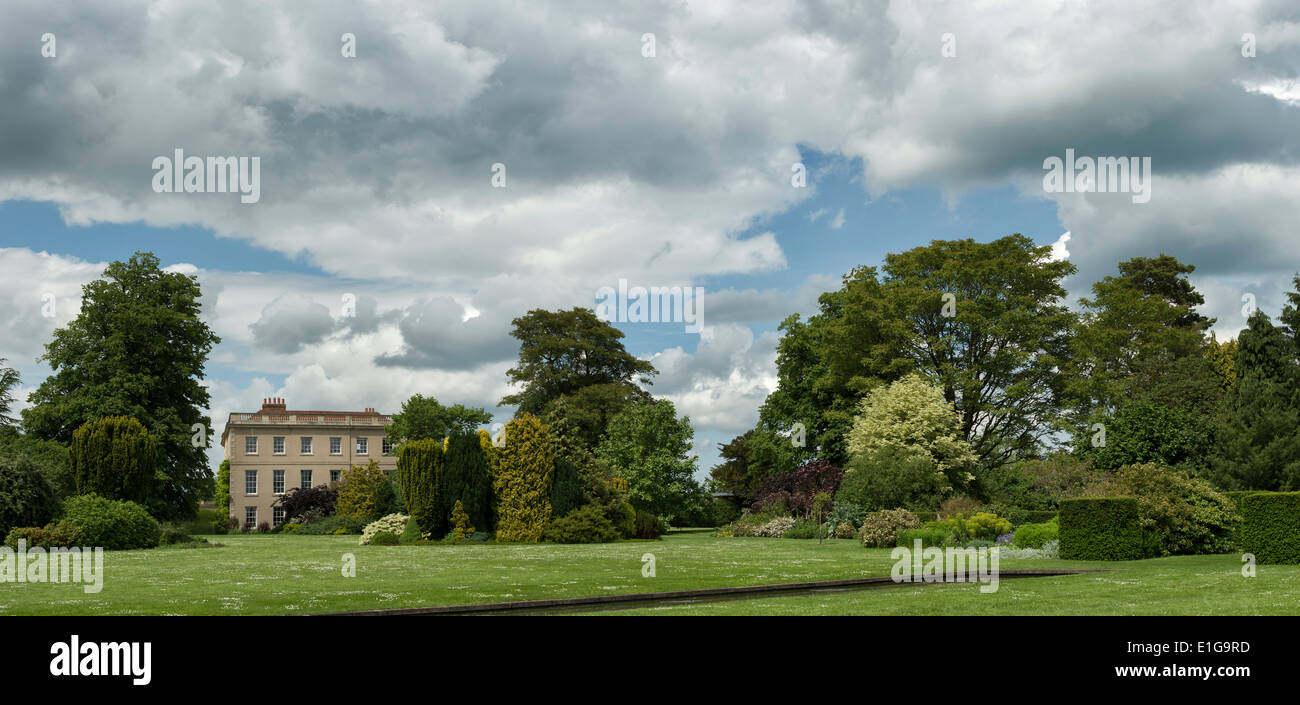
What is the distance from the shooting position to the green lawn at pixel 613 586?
36.6 ft

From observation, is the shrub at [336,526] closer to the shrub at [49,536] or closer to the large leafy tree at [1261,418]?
the shrub at [49,536]

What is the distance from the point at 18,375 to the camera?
47.2m

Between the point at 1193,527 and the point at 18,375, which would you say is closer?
the point at 1193,527

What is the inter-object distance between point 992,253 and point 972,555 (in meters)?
24.8

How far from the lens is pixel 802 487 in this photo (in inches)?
1558

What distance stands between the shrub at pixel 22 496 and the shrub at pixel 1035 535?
27.5m

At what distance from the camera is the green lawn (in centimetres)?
1116

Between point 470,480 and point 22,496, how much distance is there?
13.4 metres

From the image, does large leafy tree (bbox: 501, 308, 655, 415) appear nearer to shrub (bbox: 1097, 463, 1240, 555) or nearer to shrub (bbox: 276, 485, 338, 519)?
shrub (bbox: 276, 485, 338, 519)

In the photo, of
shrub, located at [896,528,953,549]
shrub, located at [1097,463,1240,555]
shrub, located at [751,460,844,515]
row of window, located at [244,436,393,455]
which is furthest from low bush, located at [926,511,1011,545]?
row of window, located at [244,436,393,455]

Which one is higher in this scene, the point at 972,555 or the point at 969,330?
the point at 969,330
